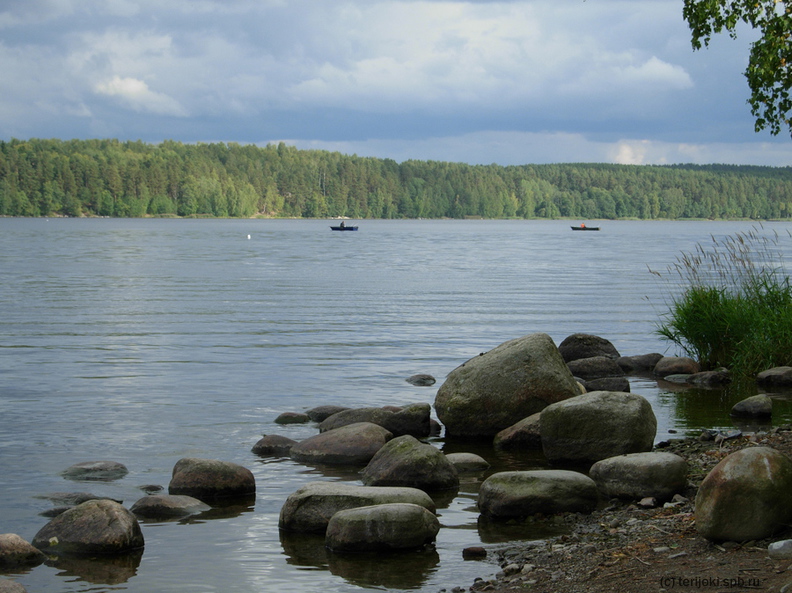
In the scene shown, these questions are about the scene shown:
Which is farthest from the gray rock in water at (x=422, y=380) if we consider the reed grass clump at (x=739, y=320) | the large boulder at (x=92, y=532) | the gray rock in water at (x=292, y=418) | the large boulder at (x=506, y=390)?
the large boulder at (x=92, y=532)

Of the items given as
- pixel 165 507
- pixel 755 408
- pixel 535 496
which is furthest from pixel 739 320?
pixel 165 507

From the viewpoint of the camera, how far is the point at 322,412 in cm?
1454

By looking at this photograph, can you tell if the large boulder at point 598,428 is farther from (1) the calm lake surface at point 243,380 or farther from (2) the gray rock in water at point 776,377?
(2) the gray rock in water at point 776,377

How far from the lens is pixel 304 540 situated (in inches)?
348

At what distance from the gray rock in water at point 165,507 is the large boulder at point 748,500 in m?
5.22

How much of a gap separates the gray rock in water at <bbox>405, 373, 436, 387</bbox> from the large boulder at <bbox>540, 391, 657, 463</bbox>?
603 cm

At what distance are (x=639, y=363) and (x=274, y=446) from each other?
9.83 metres

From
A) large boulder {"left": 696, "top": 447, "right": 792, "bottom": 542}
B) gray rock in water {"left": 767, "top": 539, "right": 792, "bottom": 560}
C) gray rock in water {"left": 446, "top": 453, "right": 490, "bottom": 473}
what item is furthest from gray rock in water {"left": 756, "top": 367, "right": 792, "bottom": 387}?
gray rock in water {"left": 767, "top": 539, "right": 792, "bottom": 560}

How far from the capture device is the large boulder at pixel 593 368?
59.4ft

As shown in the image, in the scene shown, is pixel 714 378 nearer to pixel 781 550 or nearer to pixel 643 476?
pixel 643 476

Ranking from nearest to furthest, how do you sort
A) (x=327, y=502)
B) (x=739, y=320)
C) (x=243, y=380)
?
(x=327, y=502) < (x=739, y=320) < (x=243, y=380)

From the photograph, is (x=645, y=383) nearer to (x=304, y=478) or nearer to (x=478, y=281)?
(x=304, y=478)

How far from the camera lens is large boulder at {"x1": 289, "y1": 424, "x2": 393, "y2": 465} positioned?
11828mm

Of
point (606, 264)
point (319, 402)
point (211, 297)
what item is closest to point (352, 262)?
point (606, 264)
